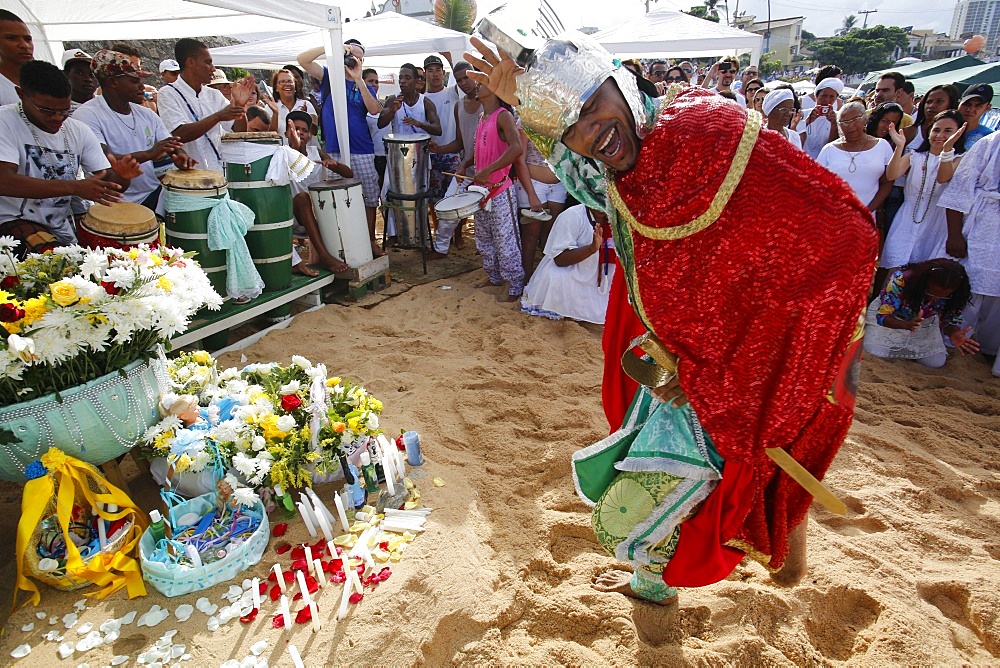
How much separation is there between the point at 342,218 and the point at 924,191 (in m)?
5.14

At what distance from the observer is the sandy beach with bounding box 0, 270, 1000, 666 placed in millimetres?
2139

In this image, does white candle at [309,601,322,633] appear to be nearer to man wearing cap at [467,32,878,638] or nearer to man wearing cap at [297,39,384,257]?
man wearing cap at [467,32,878,638]

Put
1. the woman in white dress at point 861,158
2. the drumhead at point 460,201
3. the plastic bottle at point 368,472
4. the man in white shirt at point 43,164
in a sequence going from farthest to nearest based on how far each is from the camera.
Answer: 1. the drumhead at point 460,201
2. the woman in white dress at point 861,158
3. the man in white shirt at point 43,164
4. the plastic bottle at point 368,472

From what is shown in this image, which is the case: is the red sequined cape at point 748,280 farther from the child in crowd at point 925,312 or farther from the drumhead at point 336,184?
the drumhead at point 336,184

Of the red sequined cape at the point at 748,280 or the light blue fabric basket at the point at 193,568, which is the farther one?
the light blue fabric basket at the point at 193,568

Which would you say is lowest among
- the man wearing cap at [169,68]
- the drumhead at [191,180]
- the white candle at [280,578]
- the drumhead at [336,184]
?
the white candle at [280,578]

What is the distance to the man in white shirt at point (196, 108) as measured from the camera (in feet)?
15.0

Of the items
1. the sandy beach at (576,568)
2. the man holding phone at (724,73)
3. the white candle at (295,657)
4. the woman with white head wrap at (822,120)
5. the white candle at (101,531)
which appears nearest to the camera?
the white candle at (295,657)

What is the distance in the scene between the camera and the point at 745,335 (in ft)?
5.18

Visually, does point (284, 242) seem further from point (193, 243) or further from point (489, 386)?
point (489, 386)

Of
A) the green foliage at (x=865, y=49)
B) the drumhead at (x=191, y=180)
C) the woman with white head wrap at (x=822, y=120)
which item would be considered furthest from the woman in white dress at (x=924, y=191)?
the green foliage at (x=865, y=49)

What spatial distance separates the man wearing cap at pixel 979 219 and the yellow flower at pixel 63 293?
5.87m

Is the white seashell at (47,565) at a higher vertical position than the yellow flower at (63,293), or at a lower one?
lower

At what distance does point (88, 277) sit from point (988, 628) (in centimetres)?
406
